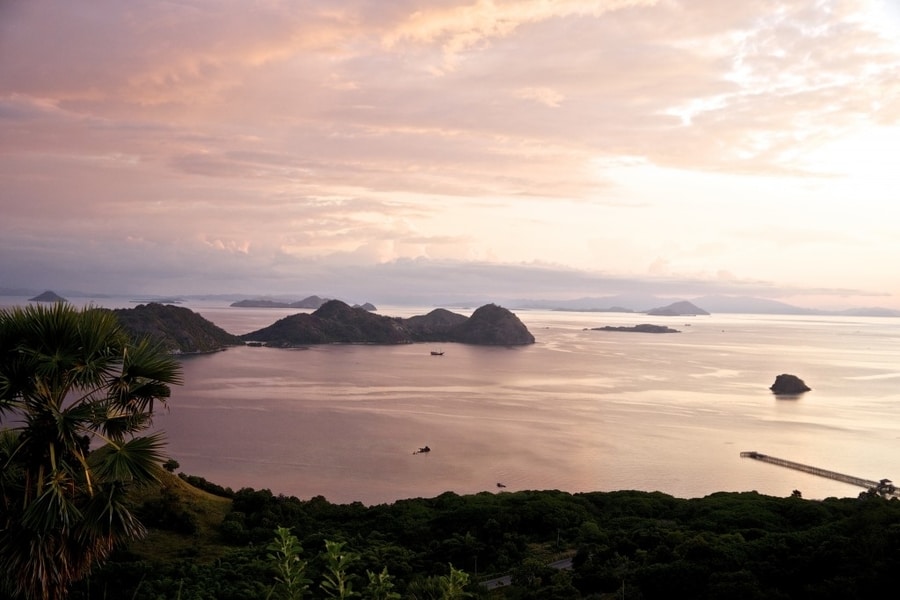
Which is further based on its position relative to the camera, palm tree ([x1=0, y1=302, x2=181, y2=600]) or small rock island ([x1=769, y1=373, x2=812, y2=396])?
small rock island ([x1=769, y1=373, x2=812, y2=396])

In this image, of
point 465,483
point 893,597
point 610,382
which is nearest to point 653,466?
point 465,483

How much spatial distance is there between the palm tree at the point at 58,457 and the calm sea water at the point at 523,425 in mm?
36649

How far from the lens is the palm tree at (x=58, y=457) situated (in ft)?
24.4

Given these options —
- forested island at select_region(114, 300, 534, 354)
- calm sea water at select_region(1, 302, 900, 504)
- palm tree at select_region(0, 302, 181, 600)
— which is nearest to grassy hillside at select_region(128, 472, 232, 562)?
palm tree at select_region(0, 302, 181, 600)

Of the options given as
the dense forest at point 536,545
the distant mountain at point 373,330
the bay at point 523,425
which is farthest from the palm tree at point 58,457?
the distant mountain at point 373,330

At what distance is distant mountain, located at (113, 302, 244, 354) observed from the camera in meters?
133

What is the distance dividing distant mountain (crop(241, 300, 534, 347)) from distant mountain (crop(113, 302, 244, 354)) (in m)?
16.6

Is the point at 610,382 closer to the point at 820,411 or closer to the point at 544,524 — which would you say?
the point at 820,411

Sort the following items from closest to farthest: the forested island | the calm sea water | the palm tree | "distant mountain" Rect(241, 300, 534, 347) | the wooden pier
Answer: the palm tree
the wooden pier
the calm sea water
the forested island
"distant mountain" Rect(241, 300, 534, 347)

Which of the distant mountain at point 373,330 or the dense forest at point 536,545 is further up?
the distant mountain at point 373,330

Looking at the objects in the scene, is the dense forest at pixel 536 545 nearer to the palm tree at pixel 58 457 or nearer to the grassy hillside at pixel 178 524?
the grassy hillside at pixel 178 524

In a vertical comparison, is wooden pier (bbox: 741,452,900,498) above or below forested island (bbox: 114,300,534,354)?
below

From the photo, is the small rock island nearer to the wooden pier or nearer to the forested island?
the wooden pier

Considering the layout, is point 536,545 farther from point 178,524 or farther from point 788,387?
point 788,387
